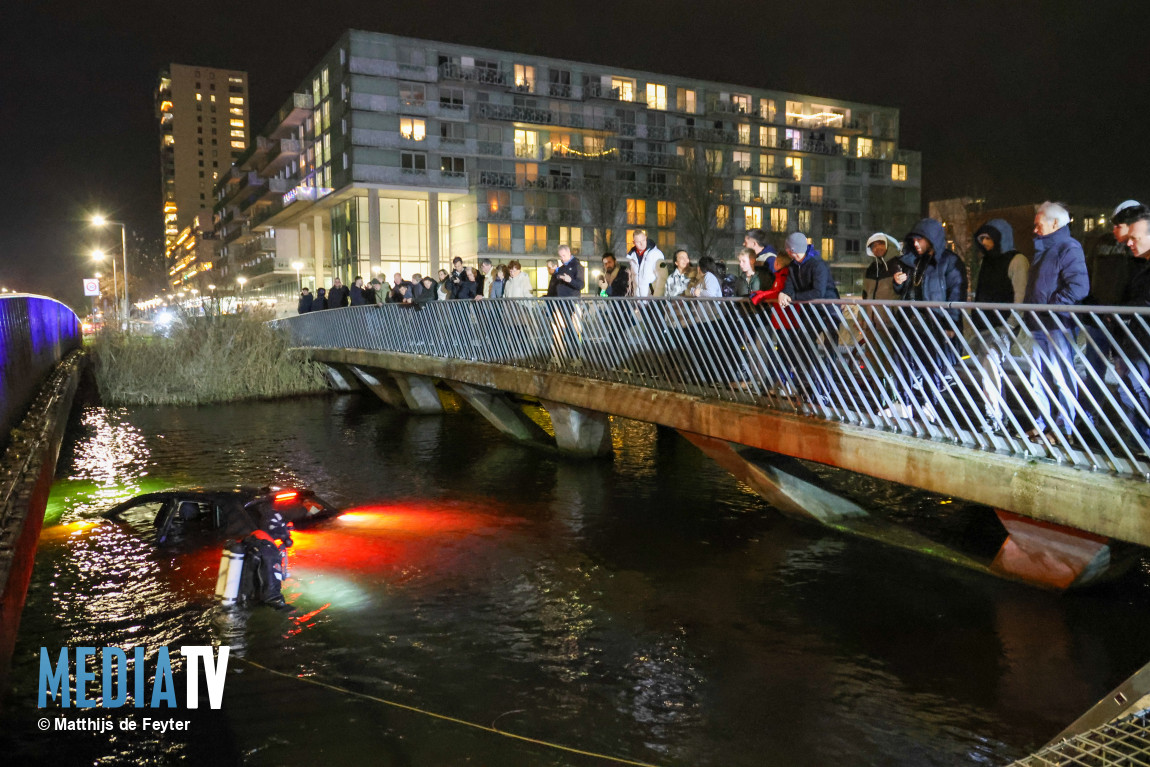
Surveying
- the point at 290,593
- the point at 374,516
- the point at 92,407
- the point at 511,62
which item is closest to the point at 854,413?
the point at 290,593

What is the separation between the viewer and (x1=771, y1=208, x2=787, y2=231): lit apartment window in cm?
7075

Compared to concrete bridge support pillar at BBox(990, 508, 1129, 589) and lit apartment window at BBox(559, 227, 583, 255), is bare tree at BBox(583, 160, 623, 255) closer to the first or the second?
lit apartment window at BBox(559, 227, 583, 255)

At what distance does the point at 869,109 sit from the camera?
75.6m

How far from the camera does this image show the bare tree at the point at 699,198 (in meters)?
61.3

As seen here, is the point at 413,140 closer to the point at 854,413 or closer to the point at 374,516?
the point at 374,516

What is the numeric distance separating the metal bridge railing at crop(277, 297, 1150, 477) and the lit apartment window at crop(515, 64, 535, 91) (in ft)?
162

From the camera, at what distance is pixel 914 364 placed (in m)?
8.13

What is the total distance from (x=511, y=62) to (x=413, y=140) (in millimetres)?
9487

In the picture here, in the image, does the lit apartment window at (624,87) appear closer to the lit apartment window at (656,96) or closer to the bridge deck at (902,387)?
the lit apartment window at (656,96)

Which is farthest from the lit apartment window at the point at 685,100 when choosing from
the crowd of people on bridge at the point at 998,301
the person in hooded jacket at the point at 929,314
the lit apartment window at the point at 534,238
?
the person in hooded jacket at the point at 929,314

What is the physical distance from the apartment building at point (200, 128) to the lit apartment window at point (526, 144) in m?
141

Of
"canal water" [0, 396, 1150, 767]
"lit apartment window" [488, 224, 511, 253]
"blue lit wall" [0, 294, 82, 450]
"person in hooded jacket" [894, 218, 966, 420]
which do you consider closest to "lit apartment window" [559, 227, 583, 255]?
"lit apartment window" [488, 224, 511, 253]

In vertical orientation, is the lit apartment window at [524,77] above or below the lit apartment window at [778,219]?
above

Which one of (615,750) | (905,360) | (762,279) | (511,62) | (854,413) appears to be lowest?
(615,750)
